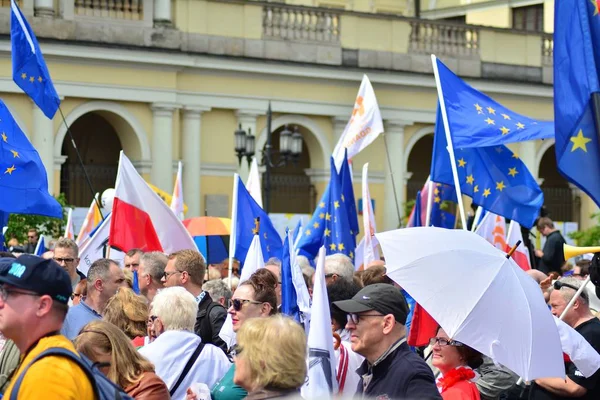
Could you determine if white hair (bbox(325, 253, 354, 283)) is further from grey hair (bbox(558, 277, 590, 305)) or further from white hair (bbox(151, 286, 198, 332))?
white hair (bbox(151, 286, 198, 332))

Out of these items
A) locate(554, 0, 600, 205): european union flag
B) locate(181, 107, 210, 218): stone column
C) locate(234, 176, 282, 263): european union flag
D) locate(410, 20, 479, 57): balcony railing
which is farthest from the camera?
locate(410, 20, 479, 57): balcony railing

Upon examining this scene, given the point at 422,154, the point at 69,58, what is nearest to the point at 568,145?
the point at 69,58

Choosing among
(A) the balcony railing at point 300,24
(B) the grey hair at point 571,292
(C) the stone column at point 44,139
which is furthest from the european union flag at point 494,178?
(A) the balcony railing at point 300,24

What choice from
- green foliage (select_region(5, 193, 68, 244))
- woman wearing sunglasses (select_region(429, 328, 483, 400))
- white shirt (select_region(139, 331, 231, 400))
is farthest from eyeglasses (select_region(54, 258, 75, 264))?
green foliage (select_region(5, 193, 68, 244))

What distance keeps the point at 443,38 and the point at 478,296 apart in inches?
1056

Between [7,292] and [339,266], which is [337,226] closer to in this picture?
[339,266]

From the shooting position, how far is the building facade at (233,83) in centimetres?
2788

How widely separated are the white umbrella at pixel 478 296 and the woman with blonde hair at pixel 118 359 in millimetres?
1440

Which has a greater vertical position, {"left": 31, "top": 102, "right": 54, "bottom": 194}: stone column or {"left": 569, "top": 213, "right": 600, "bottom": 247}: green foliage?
{"left": 31, "top": 102, "right": 54, "bottom": 194}: stone column

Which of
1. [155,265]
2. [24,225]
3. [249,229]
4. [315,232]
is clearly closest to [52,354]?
[155,265]

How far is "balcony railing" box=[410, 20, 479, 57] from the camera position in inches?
1299

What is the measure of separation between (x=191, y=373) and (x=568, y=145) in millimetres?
2499

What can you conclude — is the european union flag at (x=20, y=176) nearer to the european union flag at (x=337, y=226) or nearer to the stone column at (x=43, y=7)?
the european union flag at (x=337, y=226)

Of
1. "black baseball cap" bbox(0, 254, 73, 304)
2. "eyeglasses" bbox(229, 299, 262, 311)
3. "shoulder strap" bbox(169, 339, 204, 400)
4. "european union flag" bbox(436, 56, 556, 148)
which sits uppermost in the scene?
"european union flag" bbox(436, 56, 556, 148)
